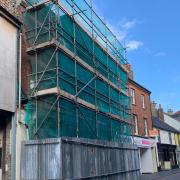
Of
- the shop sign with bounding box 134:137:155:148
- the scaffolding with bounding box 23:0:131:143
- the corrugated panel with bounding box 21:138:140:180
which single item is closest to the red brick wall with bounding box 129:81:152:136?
the shop sign with bounding box 134:137:155:148

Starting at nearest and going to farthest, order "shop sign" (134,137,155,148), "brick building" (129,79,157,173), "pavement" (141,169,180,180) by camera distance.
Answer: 1. "pavement" (141,169,180,180)
2. "shop sign" (134,137,155,148)
3. "brick building" (129,79,157,173)

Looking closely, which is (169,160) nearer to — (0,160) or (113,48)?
(113,48)

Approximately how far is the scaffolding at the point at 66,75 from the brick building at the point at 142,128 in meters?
11.3

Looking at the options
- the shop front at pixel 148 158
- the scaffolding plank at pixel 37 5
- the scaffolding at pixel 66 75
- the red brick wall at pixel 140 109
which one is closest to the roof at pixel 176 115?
the red brick wall at pixel 140 109

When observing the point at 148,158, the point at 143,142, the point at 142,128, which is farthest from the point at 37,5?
the point at 148,158

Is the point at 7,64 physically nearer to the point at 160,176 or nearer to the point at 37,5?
the point at 37,5

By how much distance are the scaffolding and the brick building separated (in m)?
11.3

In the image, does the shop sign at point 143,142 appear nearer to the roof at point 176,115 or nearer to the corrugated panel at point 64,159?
the corrugated panel at point 64,159

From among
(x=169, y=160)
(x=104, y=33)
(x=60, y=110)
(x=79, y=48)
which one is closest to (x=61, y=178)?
(x=60, y=110)

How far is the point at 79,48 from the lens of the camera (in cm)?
1725

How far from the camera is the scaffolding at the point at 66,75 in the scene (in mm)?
14312

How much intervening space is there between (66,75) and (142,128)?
19401 mm

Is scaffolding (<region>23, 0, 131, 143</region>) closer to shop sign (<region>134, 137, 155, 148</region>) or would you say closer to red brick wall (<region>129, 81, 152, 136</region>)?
shop sign (<region>134, 137, 155, 148</region>)

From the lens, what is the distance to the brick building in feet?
103
